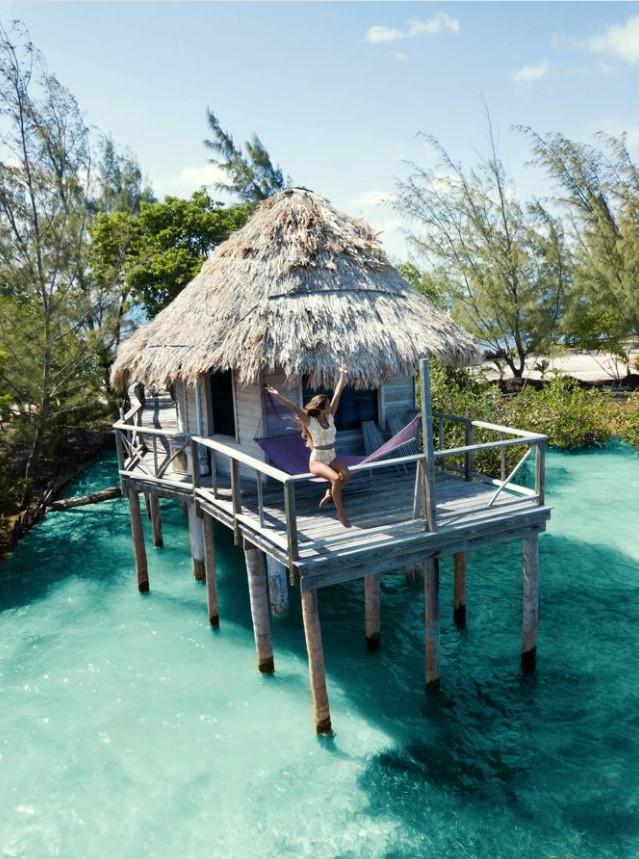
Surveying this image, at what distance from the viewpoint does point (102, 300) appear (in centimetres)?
1681

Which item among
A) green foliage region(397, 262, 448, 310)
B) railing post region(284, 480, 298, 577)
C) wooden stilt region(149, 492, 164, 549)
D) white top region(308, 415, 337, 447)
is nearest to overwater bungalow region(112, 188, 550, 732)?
railing post region(284, 480, 298, 577)

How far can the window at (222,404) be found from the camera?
32.4 feet

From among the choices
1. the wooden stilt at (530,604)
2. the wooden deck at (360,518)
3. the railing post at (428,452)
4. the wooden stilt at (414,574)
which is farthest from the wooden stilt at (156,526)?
the wooden stilt at (530,604)

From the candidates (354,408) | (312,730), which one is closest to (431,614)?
(312,730)

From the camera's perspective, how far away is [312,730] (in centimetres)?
745


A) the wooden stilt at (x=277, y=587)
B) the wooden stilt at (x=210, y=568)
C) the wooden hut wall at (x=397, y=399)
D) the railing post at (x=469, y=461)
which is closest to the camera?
the wooden stilt at (x=210, y=568)

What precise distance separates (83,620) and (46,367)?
20.8ft

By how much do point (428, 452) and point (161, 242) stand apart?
56.8ft

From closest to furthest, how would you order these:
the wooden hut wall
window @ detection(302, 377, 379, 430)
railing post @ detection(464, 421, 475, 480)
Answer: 1. railing post @ detection(464, 421, 475, 480)
2. window @ detection(302, 377, 379, 430)
3. the wooden hut wall

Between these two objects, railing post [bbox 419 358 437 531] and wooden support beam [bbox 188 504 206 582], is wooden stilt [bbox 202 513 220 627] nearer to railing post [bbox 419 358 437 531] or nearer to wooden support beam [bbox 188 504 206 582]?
wooden support beam [bbox 188 504 206 582]

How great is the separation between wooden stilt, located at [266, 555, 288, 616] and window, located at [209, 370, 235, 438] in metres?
2.18

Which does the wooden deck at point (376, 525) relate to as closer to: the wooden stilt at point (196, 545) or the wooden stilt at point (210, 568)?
the wooden stilt at point (210, 568)

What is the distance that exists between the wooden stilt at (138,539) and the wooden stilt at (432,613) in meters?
5.49

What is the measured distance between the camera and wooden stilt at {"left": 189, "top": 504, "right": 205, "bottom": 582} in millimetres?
11169
